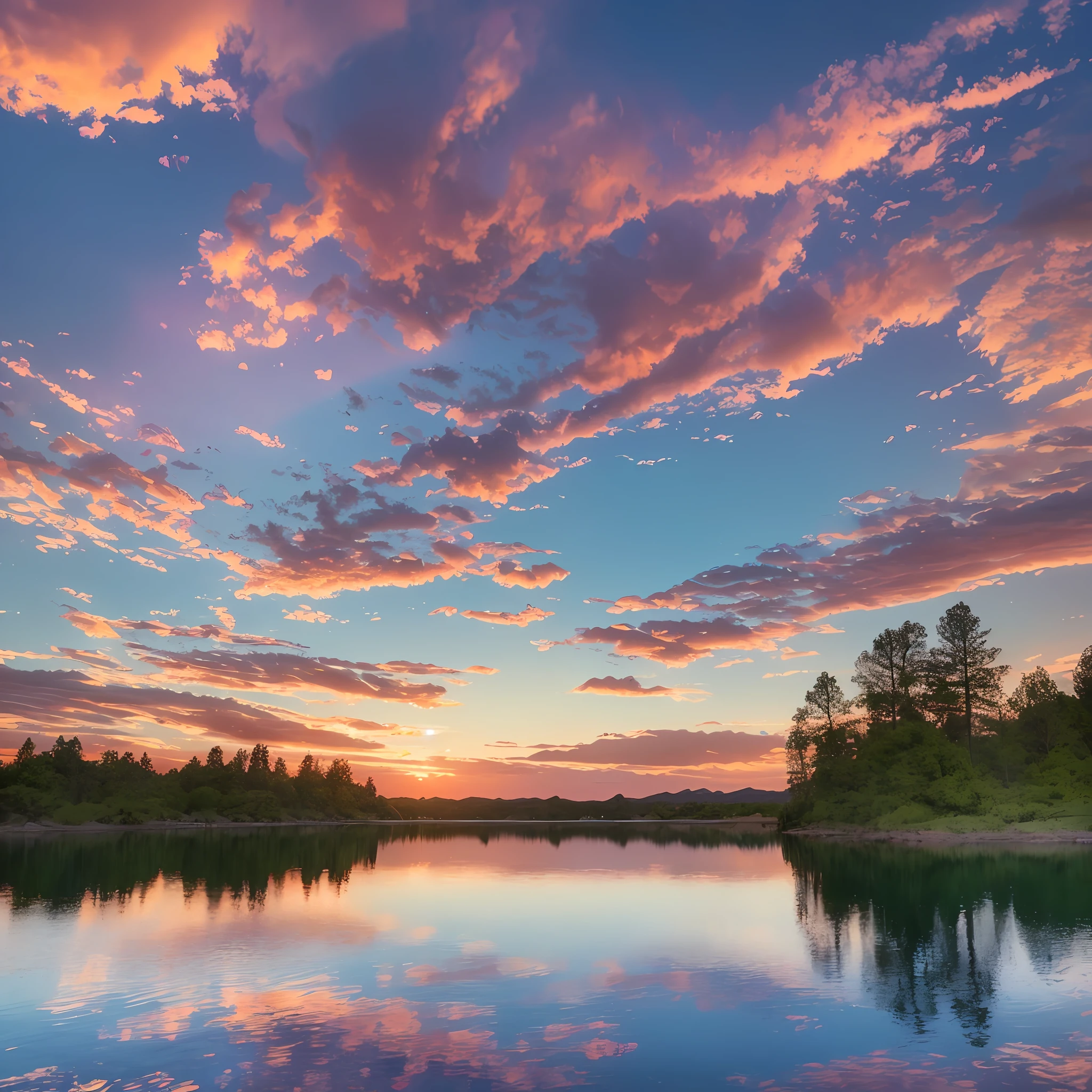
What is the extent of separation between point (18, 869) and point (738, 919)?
232 feet

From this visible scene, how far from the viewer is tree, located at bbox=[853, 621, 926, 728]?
13138cm

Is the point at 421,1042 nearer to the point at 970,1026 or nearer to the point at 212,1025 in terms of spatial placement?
the point at 212,1025

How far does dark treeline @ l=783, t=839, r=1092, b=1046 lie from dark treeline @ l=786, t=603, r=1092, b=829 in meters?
38.8

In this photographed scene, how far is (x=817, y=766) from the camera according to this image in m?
145

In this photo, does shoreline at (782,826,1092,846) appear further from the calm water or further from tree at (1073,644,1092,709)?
the calm water

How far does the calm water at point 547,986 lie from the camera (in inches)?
682

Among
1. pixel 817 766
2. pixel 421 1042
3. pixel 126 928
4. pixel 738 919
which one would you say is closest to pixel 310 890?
pixel 126 928

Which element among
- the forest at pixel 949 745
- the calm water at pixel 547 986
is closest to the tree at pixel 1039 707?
the forest at pixel 949 745

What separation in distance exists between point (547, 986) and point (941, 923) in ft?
83.0

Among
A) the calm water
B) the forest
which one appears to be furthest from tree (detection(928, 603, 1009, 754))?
the calm water

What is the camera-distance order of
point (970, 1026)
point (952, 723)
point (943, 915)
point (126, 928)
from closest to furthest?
point (970, 1026) → point (126, 928) → point (943, 915) → point (952, 723)

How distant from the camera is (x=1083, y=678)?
126 metres

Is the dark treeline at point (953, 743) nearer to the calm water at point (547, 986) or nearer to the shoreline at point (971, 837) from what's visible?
the shoreline at point (971, 837)

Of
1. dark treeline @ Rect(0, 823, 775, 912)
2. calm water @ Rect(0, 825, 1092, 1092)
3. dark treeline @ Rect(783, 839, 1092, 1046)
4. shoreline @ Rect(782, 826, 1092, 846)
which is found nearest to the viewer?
calm water @ Rect(0, 825, 1092, 1092)
